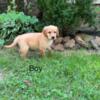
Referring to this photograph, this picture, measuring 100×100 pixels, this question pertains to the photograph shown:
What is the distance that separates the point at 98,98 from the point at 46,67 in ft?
5.15

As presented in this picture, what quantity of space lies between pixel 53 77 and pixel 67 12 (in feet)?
7.58

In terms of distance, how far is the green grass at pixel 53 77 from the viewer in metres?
5.61

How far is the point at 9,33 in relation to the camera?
8625 millimetres

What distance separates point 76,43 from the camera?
339 inches

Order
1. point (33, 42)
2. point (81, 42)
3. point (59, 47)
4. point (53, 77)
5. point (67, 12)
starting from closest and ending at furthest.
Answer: point (53, 77)
point (33, 42)
point (67, 12)
point (59, 47)
point (81, 42)

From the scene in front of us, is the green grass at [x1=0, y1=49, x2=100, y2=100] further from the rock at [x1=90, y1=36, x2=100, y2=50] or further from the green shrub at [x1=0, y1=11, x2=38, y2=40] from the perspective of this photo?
the green shrub at [x1=0, y1=11, x2=38, y2=40]

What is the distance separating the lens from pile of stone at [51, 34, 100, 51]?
843 cm

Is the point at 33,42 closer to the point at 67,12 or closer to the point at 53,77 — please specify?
the point at 67,12

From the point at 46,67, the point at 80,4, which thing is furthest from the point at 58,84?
the point at 80,4

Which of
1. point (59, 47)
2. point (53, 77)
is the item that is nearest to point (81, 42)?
point (59, 47)

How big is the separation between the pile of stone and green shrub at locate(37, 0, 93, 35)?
0.30 metres

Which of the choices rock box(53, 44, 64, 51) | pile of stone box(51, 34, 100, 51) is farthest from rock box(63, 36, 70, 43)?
rock box(53, 44, 64, 51)

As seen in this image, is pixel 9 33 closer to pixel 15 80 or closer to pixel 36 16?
pixel 36 16

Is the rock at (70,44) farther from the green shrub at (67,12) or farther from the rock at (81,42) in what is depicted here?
the green shrub at (67,12)
